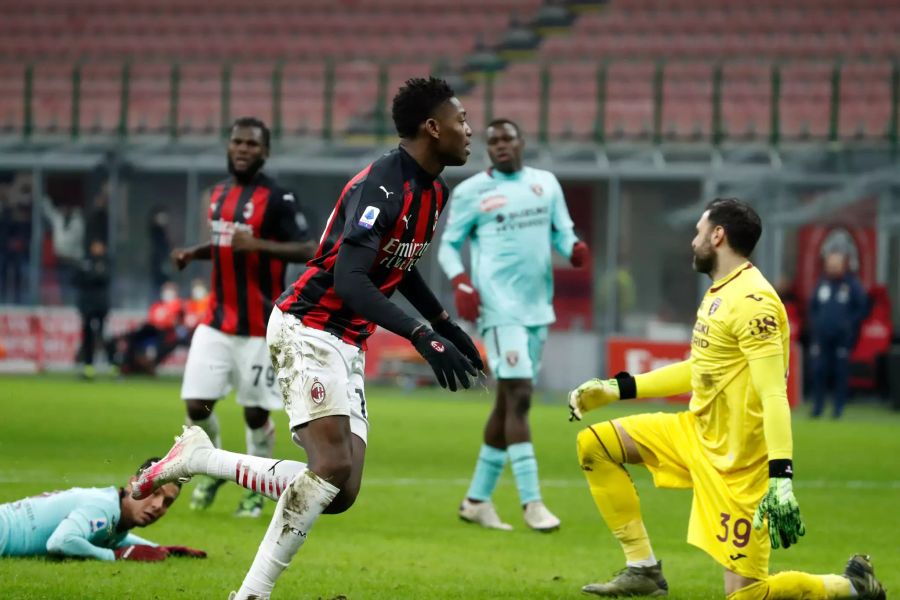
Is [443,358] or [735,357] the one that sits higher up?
[443,358]

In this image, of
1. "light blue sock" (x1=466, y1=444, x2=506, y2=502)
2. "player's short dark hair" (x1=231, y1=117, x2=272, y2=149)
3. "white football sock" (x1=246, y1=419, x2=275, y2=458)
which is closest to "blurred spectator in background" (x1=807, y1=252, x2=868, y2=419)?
"light blue sock" (x1=466, y1=444, x2=506, y2=502)

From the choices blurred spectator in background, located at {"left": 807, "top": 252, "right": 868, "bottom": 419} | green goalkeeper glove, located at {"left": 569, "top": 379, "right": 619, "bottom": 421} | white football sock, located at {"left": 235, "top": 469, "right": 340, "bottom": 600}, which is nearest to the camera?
white football sock, located at {"left": 235, "top": 469, "right": 340, "bottom": 600}

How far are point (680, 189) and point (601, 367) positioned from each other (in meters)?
2.90

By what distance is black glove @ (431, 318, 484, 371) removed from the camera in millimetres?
5656

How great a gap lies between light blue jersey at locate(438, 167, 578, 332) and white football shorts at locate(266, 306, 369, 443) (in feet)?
11.1

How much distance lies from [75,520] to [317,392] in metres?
1.83

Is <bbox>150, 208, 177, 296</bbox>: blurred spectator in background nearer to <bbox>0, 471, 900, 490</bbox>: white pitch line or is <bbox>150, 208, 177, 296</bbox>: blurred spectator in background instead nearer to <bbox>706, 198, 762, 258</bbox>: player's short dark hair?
<bbox>0, 471, 900, 490</bbox>: white pitch line

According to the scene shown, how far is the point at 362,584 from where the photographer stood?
6.30 meters

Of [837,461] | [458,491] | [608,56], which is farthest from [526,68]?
[458,491]

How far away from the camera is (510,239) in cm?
889

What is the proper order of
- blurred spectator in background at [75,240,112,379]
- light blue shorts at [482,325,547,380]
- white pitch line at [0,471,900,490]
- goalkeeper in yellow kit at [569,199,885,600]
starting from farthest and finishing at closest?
blurred spectator in background at [75,240,112,379] < white pitch line at [0,471,900,490] < light blue shorts at [482,325,547,380] < goalkeeper in yellow kit at [569,199,885,600]

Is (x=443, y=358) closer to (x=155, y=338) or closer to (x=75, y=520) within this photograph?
(x=75, y=520)

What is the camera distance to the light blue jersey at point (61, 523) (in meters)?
6.41

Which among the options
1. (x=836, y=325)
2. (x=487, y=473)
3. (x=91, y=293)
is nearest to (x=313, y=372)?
(x=487, y=473)
